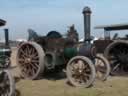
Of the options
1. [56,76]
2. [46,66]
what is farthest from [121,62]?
[46,66]

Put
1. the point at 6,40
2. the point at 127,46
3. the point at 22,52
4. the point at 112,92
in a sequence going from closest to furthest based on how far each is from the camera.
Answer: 1. the point at 112,92
2. the point at 22,52
3. the point at 127,46
4. the point at 6,40

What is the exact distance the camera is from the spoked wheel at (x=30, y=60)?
8711 millimetres

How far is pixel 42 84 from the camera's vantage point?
8195 millimetres

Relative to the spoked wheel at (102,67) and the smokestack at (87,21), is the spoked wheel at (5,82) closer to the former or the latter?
the smokestack at (87,21)

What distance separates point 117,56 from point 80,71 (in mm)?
2995

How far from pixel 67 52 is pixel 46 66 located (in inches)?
26.4

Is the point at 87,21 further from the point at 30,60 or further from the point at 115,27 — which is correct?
the point at 115,27

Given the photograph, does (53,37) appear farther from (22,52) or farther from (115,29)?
(115,29)

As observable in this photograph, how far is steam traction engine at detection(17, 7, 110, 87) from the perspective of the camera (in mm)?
8305

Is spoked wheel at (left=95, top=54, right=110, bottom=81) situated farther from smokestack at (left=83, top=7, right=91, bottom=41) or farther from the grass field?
smokestack at (left=83, top=7, right=91, bottom=41)

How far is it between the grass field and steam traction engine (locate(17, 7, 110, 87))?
1.11 feet

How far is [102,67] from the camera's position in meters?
9.34

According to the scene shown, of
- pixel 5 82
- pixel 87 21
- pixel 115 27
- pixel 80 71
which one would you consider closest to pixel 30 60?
pixel 80 71

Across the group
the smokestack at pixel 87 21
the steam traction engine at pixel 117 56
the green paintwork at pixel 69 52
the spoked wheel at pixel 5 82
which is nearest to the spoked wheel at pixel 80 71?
the green paintwork at pixel 69 52
